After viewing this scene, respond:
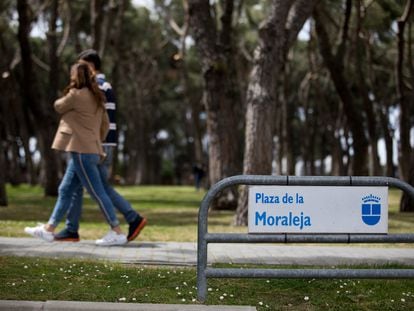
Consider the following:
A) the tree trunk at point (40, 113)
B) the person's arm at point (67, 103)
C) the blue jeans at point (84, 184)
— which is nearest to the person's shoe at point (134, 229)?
the blue jeans at point (84, 184)

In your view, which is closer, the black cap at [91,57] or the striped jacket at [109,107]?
the black cap at [91,57]

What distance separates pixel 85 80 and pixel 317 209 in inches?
150

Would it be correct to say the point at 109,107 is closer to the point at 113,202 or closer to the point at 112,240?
the point at 113,202

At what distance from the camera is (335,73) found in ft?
65.1

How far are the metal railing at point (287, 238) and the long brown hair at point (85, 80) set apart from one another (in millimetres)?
3267

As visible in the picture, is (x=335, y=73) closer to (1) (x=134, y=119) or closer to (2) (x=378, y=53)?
(2) (x=378, y=53)

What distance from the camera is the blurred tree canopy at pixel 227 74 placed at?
1218 centimetres

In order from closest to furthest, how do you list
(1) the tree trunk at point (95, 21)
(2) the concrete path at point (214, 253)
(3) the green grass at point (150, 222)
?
(2) the concrete path at point (214, 253) → (3) the green grass at point (150, 222) → (1) the tree trunk at point (95, 21)

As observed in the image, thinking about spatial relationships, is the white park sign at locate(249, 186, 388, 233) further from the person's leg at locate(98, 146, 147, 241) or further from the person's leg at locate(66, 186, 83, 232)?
the person's leg at locate(66, 186, 83, 232)

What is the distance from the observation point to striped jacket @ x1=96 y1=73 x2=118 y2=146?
8.23 meters

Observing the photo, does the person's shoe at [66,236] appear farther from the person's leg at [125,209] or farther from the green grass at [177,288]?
the green grass at [177,288]

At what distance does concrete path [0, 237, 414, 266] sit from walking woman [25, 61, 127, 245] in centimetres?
31

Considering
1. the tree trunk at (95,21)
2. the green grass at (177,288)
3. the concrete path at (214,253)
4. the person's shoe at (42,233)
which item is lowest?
the green grass at (177,288)

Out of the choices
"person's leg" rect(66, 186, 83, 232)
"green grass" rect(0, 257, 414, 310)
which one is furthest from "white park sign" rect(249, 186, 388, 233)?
"person's leg" rect(66, 186, 83, 232)
